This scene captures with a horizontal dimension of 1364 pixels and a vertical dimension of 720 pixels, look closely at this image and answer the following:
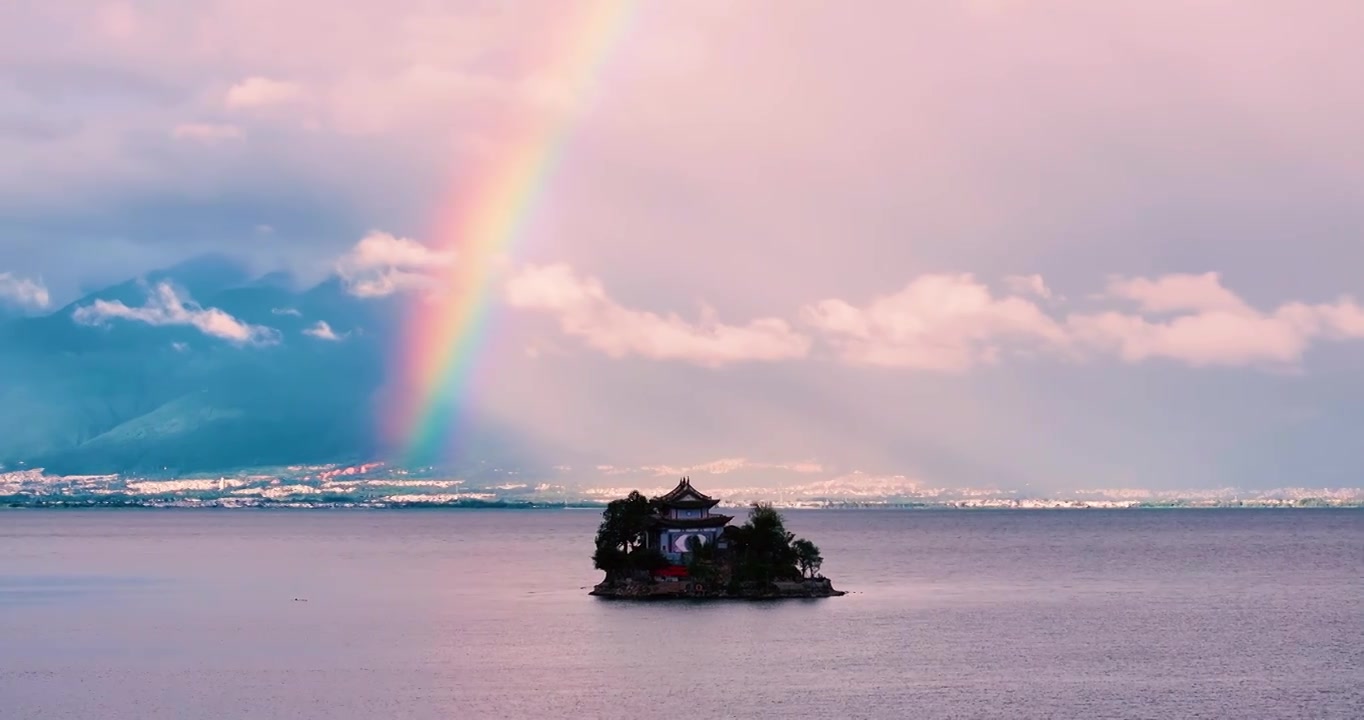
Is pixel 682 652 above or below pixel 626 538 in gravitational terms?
below

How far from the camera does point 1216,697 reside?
79062 millimetres

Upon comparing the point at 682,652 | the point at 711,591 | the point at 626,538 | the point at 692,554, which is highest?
the point at 626,538

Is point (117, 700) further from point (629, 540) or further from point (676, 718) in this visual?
point (629, 540)

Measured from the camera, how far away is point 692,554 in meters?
132

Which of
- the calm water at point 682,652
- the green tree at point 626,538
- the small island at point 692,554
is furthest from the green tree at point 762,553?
the green tree at point 626,538

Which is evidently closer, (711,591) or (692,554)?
(711,591)

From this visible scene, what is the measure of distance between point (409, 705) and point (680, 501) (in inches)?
2102

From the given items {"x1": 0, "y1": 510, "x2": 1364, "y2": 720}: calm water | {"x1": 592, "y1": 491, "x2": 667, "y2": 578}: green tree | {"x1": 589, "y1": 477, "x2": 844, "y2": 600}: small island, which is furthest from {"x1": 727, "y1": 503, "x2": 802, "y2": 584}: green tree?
{"x1": 592, "y1": 491, "x2": 667, "y2": 578}: green tree

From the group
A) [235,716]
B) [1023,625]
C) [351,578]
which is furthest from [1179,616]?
[351,578]

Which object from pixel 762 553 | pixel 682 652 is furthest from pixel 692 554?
pixel 682 652

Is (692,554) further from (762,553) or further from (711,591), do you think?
(762,553)

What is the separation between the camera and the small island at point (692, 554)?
424ft

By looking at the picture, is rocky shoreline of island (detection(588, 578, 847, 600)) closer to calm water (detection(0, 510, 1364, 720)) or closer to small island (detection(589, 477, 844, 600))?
small island (detection(589, 477, 844, 600))

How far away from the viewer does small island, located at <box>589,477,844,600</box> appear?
5084 inches
